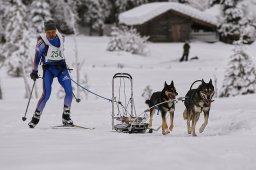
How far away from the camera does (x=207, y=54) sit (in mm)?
41250

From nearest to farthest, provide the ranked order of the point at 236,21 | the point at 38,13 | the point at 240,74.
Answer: the point at 240,74, the point at 236,21, the point at 38,13

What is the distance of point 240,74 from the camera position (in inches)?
796

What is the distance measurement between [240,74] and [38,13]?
98.2ft

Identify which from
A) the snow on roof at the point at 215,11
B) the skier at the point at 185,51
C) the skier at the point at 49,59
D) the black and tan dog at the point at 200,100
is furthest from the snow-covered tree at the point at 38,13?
the black and tan dog at the point at 200,100

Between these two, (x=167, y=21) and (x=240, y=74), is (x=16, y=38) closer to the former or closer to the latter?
(x=167, y=21)

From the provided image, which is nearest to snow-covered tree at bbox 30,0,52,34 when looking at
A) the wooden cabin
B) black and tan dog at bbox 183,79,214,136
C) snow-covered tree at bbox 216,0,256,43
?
the wooden cabin

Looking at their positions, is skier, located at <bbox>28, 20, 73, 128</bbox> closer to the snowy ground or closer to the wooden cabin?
the snowy ground

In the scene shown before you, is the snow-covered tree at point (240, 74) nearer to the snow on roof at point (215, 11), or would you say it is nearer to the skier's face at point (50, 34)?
the skier's face at point (50, 34)

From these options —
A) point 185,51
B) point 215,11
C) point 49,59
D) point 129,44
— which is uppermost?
point 215,11

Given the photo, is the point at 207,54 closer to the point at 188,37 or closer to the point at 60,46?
the point at 188,37

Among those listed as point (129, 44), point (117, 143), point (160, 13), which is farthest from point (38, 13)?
point (117, 143)

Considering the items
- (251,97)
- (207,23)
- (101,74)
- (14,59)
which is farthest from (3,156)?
(207,23)

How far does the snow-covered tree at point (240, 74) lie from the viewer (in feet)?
65.4

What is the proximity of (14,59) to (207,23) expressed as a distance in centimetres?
2119
